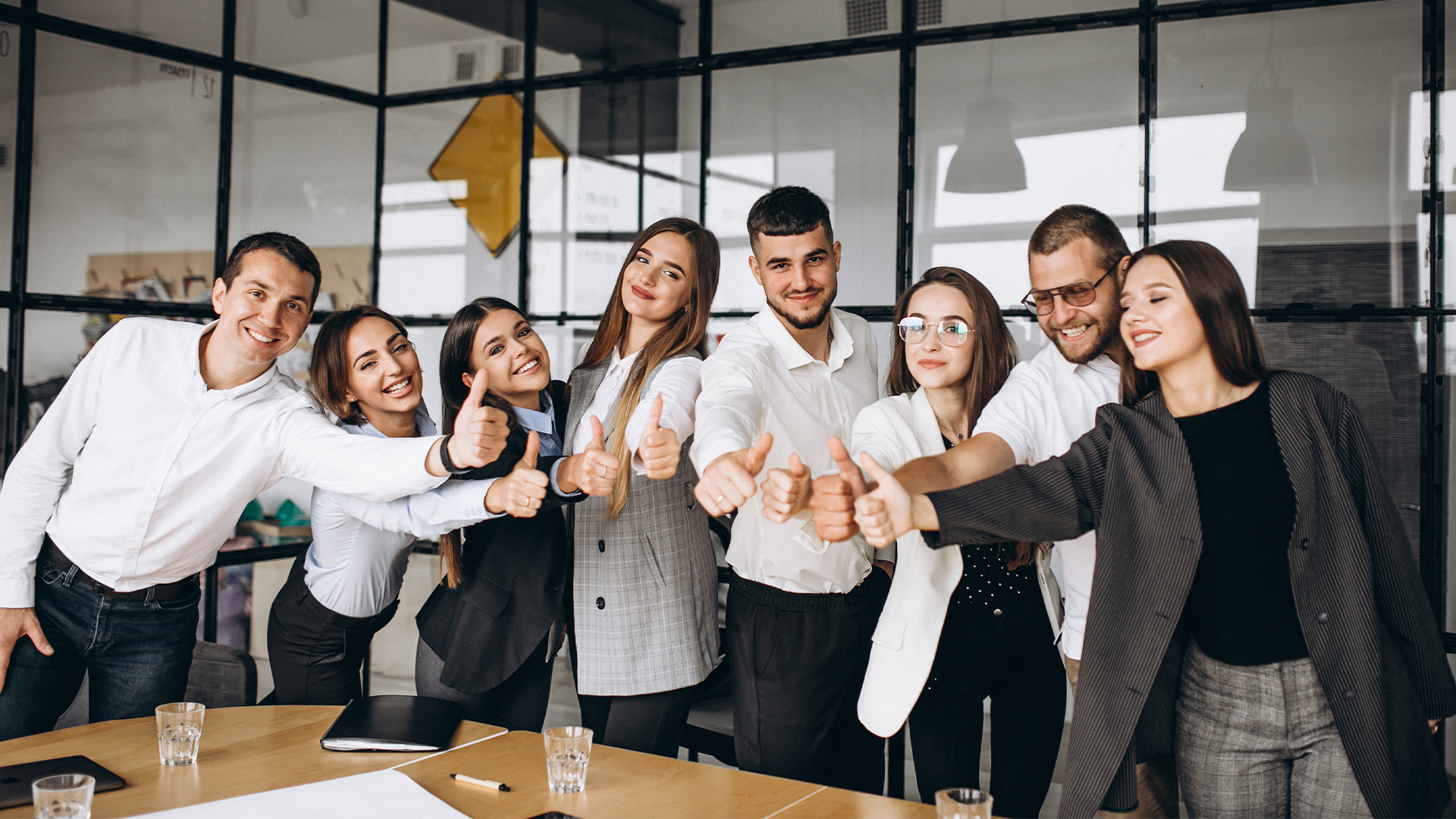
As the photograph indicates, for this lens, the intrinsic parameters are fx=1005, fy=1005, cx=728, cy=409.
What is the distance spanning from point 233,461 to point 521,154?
6.95 ft

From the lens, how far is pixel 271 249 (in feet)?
8.42

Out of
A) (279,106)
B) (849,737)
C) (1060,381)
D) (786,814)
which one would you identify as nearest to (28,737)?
(786,814)

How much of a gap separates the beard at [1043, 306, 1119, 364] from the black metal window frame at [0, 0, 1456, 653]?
3.52ft

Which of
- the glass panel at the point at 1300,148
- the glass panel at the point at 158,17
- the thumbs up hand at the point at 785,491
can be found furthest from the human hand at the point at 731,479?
the glass panel at the point at 158,17

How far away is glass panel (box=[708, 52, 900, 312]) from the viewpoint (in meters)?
3.61

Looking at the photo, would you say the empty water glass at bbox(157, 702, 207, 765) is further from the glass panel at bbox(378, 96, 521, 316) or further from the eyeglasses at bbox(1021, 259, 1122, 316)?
the glass panel at bbox(378, 96, 521, 316)

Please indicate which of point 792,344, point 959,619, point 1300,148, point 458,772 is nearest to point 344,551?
point 458,772

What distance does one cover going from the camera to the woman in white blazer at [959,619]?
7.40ft

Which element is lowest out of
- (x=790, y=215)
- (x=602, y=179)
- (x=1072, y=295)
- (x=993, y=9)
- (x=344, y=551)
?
(x=344, y=551)

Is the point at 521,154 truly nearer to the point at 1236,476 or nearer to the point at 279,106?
the point at 279,106

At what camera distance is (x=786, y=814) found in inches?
68.0

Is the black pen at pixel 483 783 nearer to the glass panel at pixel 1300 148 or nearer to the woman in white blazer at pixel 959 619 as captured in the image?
the woman in white blazer at pixel 959 619

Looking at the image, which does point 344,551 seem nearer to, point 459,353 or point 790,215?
point 459,353

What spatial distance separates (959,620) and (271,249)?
76.4 inches
